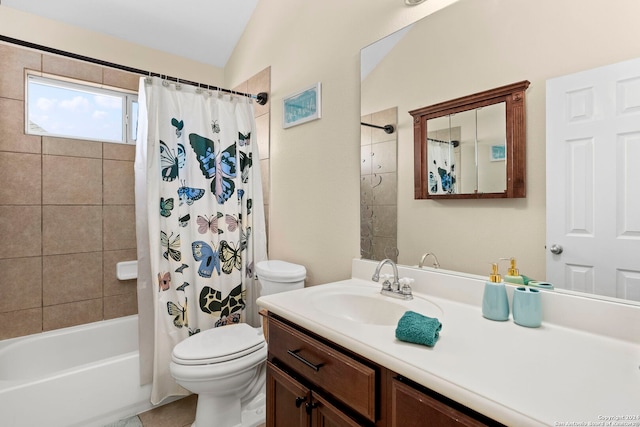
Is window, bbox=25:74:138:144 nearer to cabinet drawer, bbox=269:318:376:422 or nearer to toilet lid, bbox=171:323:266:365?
toilet lid, bbox=171:323:266:365

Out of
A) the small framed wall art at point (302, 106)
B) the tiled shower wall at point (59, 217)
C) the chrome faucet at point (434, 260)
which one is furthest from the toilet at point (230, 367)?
the tiled shower wall at point (59, 217)

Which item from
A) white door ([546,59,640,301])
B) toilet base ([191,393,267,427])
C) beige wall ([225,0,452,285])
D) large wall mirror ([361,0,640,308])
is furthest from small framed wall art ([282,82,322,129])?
toilet base ([191,393,267,427])

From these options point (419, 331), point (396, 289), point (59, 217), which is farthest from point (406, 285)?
point (59, 217)

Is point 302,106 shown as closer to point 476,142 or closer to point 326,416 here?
point 476,142

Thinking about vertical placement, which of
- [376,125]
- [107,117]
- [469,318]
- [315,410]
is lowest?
[315,410]

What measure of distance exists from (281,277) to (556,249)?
1293 mm

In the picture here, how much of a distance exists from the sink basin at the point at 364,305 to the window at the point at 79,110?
83.5 inches

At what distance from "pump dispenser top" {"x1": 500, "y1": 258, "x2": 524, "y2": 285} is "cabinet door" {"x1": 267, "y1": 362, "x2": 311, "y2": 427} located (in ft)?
2.52

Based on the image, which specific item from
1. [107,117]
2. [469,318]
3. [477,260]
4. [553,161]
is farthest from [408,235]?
[107,117]

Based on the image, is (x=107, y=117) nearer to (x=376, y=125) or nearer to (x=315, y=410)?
(x=376, y=125)

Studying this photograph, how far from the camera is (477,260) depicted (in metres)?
1.21

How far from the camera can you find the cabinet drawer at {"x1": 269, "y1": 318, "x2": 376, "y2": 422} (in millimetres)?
844

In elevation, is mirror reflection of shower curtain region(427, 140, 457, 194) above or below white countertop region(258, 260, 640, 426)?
above

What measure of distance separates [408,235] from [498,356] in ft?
2.32
